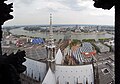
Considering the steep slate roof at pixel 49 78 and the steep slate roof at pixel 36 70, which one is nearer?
the steep slate roof at pixel 49 78

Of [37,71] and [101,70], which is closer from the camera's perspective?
[37,71]

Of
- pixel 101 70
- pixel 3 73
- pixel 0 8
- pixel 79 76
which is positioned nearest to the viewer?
pixel 3 73

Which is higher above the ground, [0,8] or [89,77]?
[0,8]

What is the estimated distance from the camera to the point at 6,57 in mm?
1194

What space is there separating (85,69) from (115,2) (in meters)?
24.5

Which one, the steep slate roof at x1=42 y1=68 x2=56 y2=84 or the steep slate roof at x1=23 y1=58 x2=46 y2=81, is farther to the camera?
the steep slate roof at x1=23 y1=58 x2=46 y2=81

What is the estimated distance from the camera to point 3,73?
3.67 feet

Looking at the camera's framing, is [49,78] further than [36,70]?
No

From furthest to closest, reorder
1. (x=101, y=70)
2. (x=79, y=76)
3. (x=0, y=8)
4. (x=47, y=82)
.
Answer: (x=101, y=70) < (x=79, y=76) < (x=47, y=82) < (x=0, y=8)

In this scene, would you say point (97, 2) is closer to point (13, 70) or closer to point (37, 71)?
point (13, 70)
